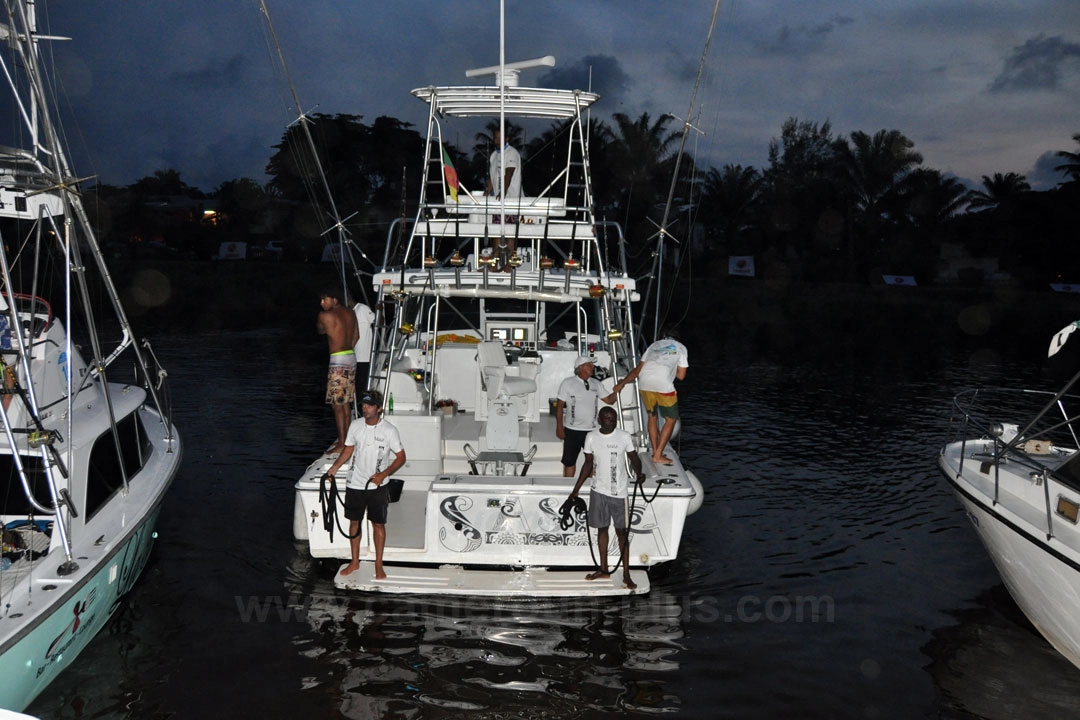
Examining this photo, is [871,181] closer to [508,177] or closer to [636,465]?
[508,177]

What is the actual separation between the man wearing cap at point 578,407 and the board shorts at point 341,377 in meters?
2.12

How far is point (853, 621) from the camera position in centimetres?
761

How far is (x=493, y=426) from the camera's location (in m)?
8.21

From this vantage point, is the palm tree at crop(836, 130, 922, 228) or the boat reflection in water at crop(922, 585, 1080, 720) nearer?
the boat reflection in water at crop(922, 585, 1080, 720)

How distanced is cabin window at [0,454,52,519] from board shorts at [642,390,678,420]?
16.4ft

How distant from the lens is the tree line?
40.5 metres

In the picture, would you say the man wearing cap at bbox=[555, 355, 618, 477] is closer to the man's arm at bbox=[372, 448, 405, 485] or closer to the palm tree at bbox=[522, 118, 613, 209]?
the man's arm at bbox=[372, 448, 405, 485]

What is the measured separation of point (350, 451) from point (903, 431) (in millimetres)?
10903

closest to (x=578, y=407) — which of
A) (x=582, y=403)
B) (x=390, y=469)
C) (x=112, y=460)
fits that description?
(x=582, y=403)

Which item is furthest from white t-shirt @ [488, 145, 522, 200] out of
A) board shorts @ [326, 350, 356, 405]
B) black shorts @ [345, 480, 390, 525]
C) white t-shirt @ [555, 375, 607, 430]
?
black shorts @ [345, 480, 390, 525]

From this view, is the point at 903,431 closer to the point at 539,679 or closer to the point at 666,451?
the point at 666,451

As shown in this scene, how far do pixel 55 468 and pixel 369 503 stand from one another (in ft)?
7.34

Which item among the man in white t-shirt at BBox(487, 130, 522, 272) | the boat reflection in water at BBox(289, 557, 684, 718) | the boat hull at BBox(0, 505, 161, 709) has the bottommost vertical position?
the boat reflection in water at BBox(289, 557, 684, 718)

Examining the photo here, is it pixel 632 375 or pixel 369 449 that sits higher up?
pixel 632 375
